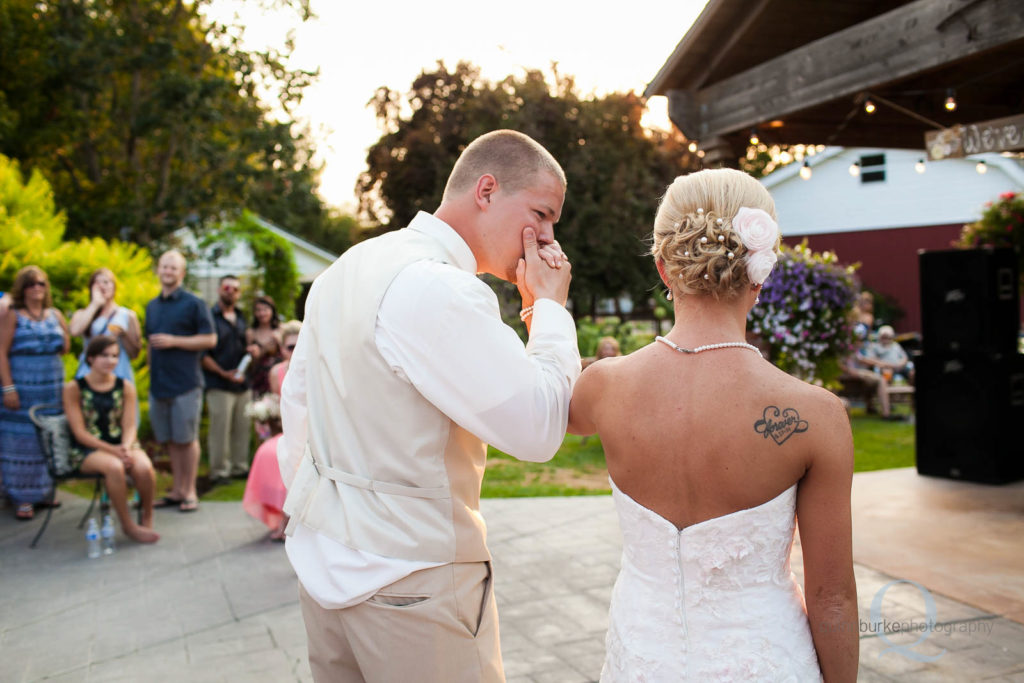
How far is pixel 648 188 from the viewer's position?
766 inches

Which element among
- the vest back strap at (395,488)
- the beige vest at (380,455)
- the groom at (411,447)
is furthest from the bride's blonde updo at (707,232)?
the vest back strap at (395,488)

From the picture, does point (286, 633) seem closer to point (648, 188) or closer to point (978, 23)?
point (978, 23)

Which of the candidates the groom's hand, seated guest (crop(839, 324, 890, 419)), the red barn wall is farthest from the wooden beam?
the red barn wall

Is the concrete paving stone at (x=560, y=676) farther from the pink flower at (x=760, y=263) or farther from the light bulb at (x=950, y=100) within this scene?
the light bulb at (x=950, y=100)

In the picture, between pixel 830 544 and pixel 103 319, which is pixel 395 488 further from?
pixel 103 319

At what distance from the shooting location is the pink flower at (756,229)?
70.1 inches

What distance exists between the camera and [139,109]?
46.2 ft

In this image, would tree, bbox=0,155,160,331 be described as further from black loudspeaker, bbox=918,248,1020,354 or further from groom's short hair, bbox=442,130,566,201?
black loudspeaker, bbox=918,248,1020,354

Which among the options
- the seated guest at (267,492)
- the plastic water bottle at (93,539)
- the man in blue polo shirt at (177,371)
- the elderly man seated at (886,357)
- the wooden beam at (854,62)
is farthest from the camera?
the elderly man seated at (886,357)

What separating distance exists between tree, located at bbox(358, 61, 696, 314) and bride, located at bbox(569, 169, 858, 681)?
16076 millimetres

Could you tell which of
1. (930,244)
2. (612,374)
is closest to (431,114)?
(930,244)

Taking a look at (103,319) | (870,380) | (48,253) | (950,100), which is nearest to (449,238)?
(950,100)

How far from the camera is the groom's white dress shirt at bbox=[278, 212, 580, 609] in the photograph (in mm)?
1657

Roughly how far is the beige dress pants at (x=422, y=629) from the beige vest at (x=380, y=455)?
58 mm
